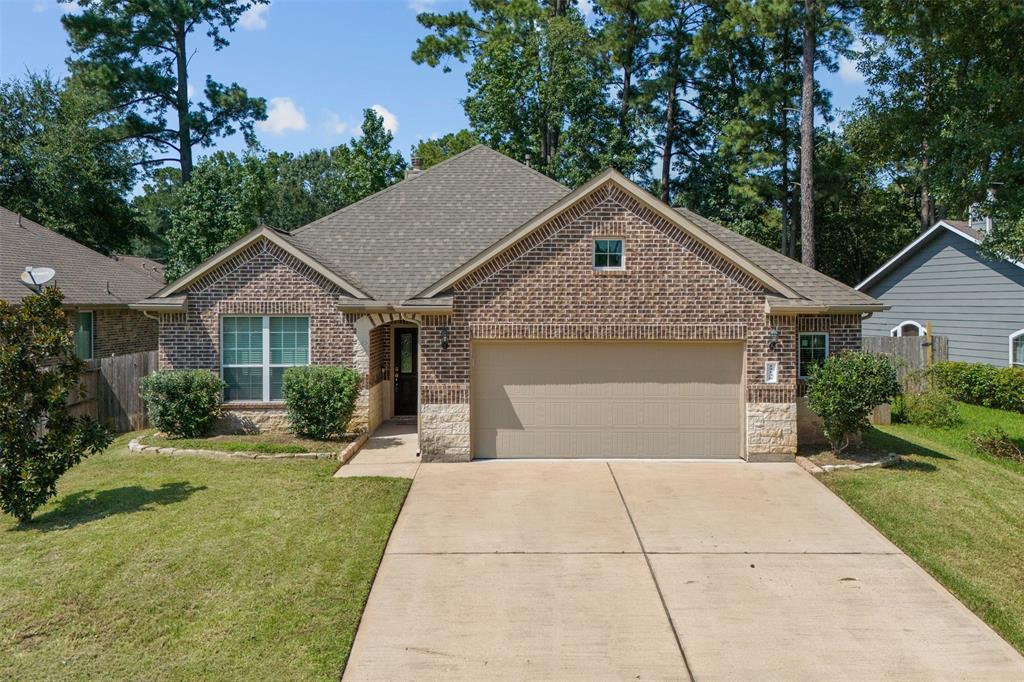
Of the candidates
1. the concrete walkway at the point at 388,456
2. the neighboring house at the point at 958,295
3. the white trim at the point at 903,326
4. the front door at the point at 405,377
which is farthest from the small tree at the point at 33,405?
the white trim at the point at 903,326

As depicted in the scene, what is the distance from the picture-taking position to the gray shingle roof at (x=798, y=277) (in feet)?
40.8

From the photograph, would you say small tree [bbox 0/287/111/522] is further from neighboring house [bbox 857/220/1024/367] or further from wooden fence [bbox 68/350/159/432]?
neighboring house [bbox 857/220/1024/367]

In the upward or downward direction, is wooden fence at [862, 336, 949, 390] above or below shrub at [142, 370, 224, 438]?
above

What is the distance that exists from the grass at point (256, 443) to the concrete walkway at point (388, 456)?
61cm

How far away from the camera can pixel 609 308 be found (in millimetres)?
12023

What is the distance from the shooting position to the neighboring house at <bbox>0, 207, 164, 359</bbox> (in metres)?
18.2

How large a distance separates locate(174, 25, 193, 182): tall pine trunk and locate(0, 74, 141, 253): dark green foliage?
7.80 ft

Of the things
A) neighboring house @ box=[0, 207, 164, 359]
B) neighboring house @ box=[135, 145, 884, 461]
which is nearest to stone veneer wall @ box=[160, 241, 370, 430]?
neighboring house @ box=[135, 145, 884, 461]

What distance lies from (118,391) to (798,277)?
14780mm

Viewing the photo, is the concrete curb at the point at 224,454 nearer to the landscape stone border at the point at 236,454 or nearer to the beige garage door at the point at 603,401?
the landscape stone border at the point at 236,454

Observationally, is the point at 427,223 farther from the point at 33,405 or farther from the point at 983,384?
the point at 983,384

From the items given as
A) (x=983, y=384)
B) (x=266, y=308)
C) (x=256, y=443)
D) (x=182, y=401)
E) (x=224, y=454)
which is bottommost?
(x=224, y=454)

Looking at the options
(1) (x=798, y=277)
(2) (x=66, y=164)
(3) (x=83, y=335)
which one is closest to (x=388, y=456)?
(1) (x=798, y=277)

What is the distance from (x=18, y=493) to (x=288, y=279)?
6.27m
